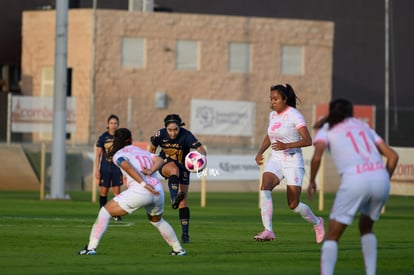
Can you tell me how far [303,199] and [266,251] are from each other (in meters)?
22.1

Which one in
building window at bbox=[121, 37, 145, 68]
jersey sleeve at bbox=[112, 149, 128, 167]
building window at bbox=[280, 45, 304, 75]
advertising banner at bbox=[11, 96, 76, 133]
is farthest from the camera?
building window at bbox=[280, 45, 304, 75]

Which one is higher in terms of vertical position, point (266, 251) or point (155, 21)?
point (155, 21)

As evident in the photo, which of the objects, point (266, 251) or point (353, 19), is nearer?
point (266, 251)

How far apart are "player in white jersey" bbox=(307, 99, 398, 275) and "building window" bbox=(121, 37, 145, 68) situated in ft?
136

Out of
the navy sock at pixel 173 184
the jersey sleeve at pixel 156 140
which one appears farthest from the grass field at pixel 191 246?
the jersey sleeve at pixel 156 140

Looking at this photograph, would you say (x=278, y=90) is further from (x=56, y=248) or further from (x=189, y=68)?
(x=189, y=68)

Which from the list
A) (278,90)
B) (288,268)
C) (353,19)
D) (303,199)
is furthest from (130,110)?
(288,268)

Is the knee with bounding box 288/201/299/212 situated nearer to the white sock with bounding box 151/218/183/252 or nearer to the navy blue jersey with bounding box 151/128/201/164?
the navy blue jersey with bounding box 151/128/201/164

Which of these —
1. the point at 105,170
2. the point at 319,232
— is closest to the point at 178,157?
the point at 319,232

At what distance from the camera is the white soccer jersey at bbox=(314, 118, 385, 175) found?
41.4 ft

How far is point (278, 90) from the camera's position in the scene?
18.7 m

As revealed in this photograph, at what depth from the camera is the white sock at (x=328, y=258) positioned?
12453 mm

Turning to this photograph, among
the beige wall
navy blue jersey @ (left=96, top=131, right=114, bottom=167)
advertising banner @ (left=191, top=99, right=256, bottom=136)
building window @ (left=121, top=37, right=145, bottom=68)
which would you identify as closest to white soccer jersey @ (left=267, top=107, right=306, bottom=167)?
navy blue jersey @ (left=96, top=131, right=114, bottom=167)

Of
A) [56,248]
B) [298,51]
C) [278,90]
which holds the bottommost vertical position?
[56,248]
